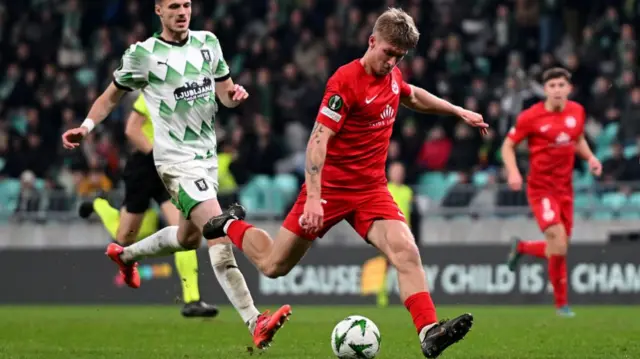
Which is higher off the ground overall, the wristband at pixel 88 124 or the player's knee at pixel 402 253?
the wristband at pixel 88 124

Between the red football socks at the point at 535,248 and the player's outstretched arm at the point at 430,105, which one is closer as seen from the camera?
the player's outstretched arm at the point at 430,105

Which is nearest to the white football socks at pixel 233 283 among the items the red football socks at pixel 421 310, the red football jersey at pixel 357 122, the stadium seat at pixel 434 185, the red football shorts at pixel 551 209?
the red football jersey at pixel 357 122

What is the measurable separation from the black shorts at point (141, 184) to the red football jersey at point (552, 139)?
4034 mm

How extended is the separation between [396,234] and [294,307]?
30.2 feet

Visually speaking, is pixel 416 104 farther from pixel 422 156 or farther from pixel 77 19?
pixel 77 19

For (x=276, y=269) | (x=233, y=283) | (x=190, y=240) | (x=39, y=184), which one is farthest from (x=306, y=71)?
(x=276, y=269)

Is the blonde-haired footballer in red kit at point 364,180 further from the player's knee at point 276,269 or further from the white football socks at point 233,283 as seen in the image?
the white football socks at point 233,283

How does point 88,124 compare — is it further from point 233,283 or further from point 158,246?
point 233,283

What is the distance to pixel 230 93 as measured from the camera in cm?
1007

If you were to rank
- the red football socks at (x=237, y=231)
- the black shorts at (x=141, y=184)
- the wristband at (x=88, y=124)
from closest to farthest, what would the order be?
the red football socks at (x=237, y=231) → the wristband at (x=88, y=124) → the black shorts at (x=141, y=184)

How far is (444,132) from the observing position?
65.6 ft

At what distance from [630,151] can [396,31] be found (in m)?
11.1

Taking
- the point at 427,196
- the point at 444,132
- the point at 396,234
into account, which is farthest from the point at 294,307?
the point at 396,234

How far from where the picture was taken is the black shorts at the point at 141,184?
12688 millimetres
